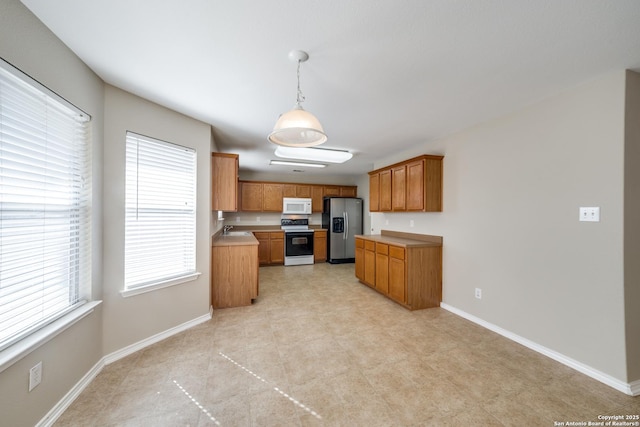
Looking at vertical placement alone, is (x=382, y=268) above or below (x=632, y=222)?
below

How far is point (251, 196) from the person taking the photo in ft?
20.8

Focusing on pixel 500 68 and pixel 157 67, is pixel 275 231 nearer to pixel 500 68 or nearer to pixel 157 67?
pixel 157 67

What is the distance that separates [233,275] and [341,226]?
3591mm

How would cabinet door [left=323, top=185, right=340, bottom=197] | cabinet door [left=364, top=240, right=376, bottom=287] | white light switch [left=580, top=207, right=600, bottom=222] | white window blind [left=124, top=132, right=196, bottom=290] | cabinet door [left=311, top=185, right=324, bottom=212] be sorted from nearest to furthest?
white light switch [left=580, top=207, right=600, bottom=222], white window blind [left=124, top=132, right=196, bottom=290], cabinet door [left=364, top=240, right=376, bottom=287], cabinet door [left=311, top=185, right=324, bottom=212], cabinet door [left=323, top=185, right=340, bottom=197]

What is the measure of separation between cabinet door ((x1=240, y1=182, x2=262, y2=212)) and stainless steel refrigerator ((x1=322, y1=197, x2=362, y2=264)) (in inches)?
69.8

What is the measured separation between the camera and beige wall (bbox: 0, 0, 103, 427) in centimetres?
131

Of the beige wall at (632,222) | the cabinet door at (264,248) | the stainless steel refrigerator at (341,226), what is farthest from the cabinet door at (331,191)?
the beige wall at (632,222)

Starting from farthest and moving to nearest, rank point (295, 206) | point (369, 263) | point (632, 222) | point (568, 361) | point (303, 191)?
point (303, 191) → point (295, 206) → point (369, 263) → point (568, 361) → point (632, 222)

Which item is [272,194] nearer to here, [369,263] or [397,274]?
[369,263]

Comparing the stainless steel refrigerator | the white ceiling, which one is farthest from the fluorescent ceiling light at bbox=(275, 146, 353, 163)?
the stainless steel refrigerator

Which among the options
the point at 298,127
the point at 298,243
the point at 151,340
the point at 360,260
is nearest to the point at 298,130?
the point at 298,127

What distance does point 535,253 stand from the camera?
245cm

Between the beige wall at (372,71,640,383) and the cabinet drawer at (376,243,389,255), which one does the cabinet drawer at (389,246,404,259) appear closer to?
the cabinet drawer at (376,243,389,255)

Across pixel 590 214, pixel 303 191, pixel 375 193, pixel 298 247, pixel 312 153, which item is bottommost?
pixel 298 247
